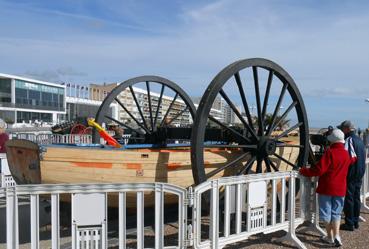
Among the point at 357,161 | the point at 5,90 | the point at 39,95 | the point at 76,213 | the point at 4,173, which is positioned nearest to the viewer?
the point at 76,213

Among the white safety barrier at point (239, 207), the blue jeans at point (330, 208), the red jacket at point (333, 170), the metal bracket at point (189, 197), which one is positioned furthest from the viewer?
the blue jeans at point (330, 208)

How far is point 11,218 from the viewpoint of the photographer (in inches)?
166

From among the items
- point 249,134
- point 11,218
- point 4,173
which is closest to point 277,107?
point 249,134

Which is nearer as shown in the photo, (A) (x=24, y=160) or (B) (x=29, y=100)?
(A) (x=24, y=160)

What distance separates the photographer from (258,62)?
→ 7098 millimetres

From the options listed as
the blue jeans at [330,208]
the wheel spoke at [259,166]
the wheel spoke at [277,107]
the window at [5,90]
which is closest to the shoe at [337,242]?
the blue jeans at [330,208]

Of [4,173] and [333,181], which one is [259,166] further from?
[4,173]

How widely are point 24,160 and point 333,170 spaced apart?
14.4 ft

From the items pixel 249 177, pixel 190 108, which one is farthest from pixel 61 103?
pixel 249 177

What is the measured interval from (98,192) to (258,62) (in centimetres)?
368

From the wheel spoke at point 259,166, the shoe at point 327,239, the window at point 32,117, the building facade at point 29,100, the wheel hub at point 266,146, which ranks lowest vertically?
the shoe at point 327,239

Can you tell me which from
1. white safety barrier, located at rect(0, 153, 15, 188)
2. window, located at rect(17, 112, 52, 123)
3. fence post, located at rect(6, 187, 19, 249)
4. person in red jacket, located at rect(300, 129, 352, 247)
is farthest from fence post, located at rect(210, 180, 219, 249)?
window, located at rect(17, 112, 52, 123)

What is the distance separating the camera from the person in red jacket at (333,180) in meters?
5.95

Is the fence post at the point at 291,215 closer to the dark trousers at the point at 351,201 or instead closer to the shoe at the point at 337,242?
the shoe at the point at 337,242
